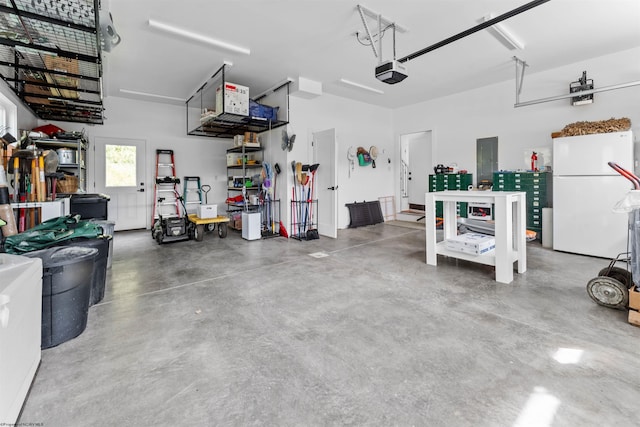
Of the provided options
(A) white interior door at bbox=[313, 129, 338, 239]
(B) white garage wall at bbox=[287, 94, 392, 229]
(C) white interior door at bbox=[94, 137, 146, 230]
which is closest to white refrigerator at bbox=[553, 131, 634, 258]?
(A) white interior door at bbox=[313, 129, 338, 239]

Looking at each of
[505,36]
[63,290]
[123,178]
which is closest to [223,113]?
[123,178]

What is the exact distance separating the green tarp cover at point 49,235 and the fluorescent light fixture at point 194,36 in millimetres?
2567

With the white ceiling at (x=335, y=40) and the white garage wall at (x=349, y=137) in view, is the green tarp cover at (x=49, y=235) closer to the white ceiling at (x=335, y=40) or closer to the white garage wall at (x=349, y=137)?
the white ceiling at (x=335, y=40)

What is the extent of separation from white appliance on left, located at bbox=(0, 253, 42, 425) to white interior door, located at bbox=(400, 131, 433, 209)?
8082 millimetres

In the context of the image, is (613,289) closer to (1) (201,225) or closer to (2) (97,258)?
(2) (97,258)

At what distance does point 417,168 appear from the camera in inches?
360

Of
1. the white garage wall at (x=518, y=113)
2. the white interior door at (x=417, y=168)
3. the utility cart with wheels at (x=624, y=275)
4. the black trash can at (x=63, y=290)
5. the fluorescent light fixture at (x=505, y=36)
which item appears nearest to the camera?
the black trash can at (x=63, y=290)

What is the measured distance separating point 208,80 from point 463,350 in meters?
5.79

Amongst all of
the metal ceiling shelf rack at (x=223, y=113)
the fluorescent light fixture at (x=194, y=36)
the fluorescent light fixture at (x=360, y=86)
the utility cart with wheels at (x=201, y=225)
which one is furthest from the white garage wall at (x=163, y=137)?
the fluorescent light fixture at (x=360, y=86)

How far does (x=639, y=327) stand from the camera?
2189 mm

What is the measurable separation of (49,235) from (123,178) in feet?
17.0

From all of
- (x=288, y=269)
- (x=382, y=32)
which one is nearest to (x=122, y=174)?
(x=288, y=269)

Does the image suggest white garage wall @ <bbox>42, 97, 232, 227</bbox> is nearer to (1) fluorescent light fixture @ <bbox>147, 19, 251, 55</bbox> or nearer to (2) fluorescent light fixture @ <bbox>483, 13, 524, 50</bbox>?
(1) fluorescent light fixture @ <bbox>147, 19, 251, 55</bbox>

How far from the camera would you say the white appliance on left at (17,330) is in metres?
1.17
